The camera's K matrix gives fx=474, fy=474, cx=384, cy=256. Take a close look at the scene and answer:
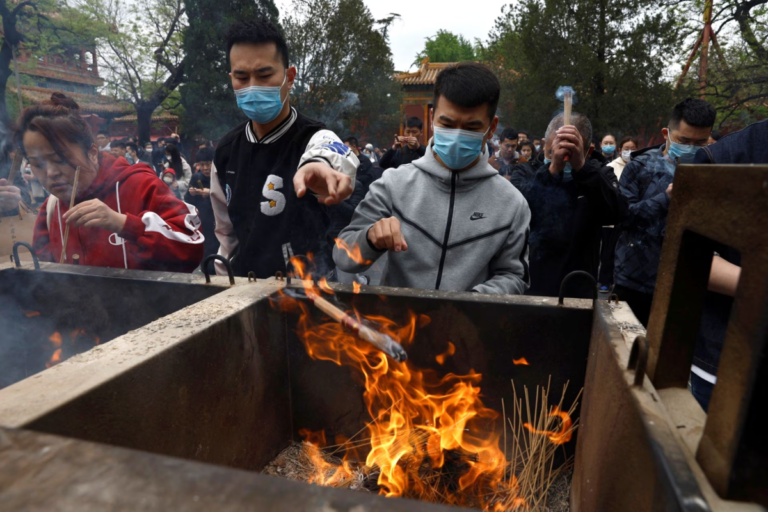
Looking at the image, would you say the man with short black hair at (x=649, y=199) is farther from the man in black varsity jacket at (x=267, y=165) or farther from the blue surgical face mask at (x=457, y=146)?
the man in black varsity jacket at (x=267, y=165)

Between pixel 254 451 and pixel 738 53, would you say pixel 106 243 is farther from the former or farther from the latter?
pixel 738 53

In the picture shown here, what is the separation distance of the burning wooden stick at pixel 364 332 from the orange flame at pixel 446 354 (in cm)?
30

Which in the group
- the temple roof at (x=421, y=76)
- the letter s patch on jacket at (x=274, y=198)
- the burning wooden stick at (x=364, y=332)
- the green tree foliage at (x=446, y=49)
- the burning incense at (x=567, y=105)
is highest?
the green tree foliage at (x=446, y=49)

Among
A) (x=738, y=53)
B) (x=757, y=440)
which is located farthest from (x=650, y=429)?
(x=738, y=53)

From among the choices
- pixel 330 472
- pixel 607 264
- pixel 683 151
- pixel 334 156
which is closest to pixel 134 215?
pixel 334 156

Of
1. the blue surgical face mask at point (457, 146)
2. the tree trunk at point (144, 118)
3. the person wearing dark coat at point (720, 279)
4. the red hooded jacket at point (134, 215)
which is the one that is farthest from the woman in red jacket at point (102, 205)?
the tree trunk at point (144, 118)

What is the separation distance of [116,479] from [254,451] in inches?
51.5

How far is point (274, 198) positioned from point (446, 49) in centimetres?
5482

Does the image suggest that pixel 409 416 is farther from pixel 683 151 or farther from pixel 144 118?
pixel 144 118

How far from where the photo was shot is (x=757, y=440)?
769 millimetres

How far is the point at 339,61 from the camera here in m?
20.3

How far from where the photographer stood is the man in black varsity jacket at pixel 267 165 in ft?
8.82

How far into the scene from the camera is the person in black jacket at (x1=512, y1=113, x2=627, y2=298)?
3121mm

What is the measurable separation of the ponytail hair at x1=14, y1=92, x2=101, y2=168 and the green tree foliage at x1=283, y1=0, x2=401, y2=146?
17671 millimetres
